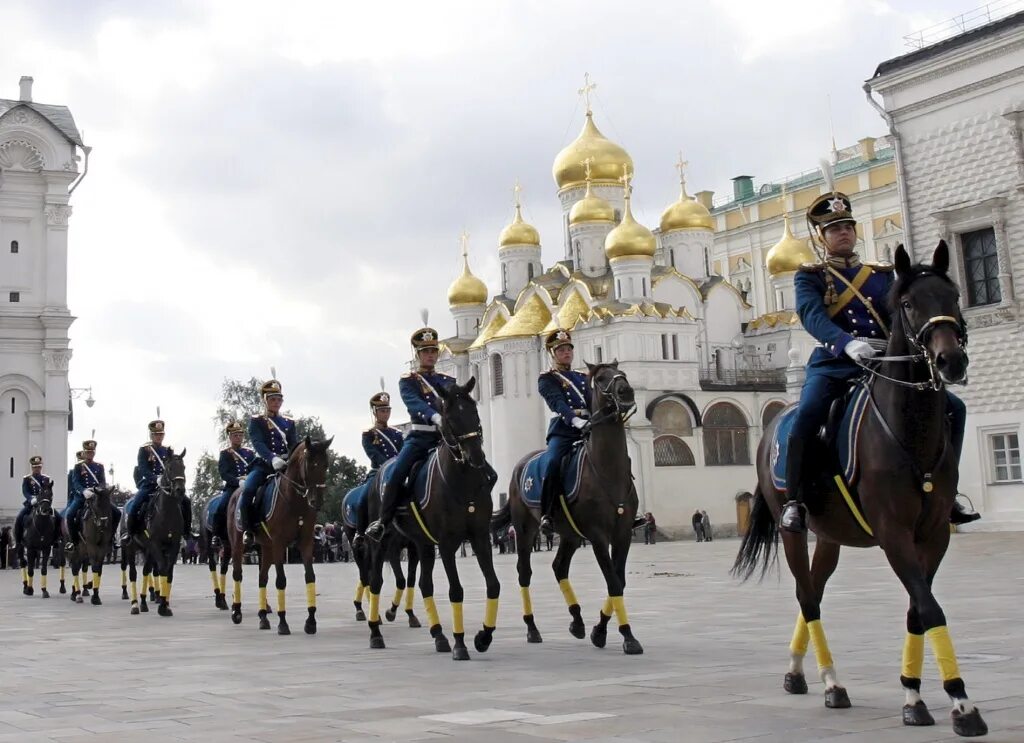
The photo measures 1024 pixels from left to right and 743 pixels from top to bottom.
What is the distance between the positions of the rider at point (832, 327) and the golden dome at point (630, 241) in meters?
51.0

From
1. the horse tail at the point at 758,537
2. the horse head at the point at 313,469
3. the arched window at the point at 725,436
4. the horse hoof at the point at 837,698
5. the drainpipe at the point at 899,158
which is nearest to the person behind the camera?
the horse hoof at the point at 837,698

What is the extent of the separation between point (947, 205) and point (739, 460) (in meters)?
26.8

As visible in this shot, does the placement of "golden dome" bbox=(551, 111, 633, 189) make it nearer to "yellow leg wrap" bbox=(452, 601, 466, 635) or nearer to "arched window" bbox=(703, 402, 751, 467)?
"arched window" bbox=(703, 402, 751, 467)

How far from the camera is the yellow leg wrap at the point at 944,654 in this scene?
5.61m

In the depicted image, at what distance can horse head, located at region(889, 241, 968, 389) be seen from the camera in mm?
5598

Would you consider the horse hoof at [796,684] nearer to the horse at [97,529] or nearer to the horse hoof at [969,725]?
the horse hoof at [969,725]

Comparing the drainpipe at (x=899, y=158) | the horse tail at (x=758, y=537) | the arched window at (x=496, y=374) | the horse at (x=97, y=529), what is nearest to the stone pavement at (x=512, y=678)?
the horse tail at (x=758, y=537)

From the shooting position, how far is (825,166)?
7.59 metres

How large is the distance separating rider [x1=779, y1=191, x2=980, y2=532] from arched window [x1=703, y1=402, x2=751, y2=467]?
4963cm

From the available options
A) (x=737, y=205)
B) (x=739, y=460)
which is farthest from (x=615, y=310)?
(x=737, y=205)

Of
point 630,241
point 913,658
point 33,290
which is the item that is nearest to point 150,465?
point 913,658

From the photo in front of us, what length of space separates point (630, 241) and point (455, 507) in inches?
1909

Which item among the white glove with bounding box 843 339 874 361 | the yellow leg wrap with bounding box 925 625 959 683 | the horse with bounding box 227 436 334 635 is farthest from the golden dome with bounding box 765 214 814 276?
the yellow leg wrap with bounding box 925 625 959 683

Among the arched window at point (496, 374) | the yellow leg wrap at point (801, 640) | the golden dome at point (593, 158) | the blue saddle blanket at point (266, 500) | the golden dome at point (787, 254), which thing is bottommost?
the yellow leg wrap at point (801, 640)
